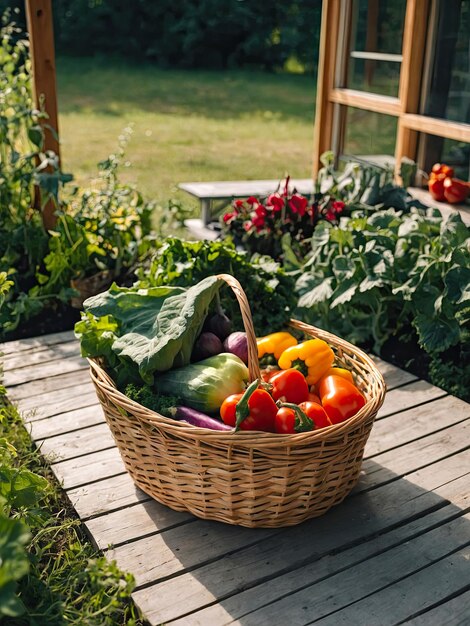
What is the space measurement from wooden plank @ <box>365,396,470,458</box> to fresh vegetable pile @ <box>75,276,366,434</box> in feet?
1.37

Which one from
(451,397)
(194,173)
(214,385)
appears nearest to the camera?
(214,385)

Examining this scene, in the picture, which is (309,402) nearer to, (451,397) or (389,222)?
(451,397)

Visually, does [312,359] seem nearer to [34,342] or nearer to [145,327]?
[145,327]

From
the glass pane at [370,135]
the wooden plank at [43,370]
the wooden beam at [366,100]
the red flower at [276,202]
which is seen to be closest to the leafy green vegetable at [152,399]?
the wooden plank at [43,370]

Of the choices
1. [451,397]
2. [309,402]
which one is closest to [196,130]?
[451,397]

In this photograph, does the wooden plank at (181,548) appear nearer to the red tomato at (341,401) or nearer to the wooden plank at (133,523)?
the wooden plank at (133,523)

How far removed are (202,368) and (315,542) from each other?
65 cm

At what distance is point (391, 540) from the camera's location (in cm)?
231

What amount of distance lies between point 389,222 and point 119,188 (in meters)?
1.59

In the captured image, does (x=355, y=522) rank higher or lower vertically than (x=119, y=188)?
lower

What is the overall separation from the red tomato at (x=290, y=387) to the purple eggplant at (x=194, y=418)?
8.9 inches

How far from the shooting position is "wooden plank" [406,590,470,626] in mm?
1995

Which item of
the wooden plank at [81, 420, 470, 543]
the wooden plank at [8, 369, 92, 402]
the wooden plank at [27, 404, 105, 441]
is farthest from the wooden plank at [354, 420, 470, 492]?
the wooden plank at [8, 369, 92, 402]

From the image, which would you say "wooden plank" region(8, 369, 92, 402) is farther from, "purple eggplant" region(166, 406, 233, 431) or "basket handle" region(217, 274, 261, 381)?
"basket handle" region(217, 274, 261, 381)
